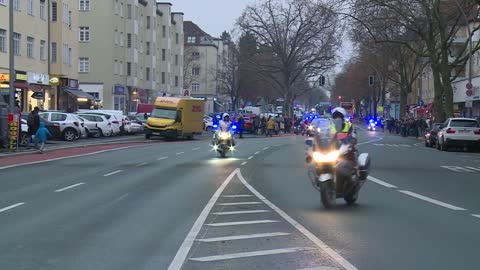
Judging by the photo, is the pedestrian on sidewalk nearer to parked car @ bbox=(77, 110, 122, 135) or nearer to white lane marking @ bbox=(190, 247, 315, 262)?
parked car @ bbox=(77, 110, 122, 135)

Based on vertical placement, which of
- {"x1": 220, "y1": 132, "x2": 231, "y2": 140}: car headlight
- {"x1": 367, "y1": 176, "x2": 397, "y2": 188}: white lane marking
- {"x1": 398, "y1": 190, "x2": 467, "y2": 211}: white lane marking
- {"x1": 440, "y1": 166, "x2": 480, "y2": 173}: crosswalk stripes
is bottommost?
{"x1": 440, "y1": 166, "x2": 480, "y2": 173}: crosswalk stripes

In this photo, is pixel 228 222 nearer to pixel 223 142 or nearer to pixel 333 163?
pixel 333 163

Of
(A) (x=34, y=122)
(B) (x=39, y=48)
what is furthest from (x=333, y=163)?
(B) (x=39, y=48)

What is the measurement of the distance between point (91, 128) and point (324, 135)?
3111cm

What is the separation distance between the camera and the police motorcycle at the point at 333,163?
11.0 m

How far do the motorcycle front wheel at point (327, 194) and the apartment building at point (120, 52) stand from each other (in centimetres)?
5553

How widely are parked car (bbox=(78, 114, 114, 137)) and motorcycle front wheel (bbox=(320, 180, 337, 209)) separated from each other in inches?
1213

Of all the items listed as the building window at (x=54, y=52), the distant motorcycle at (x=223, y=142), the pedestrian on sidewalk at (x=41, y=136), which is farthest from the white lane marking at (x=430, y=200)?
the building window at (x=54, y=52)

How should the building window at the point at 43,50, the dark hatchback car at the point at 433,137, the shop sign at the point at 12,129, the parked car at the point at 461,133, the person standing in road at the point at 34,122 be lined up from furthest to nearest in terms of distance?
the building window at the point at 43,50, the dark hatchback car at the point at 433,137, the parked car at the point at 461,133, the person standing in road at the point at 34,122, the shop sign at the point at 12,129

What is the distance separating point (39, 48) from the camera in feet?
158

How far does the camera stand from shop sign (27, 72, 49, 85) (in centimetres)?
4571

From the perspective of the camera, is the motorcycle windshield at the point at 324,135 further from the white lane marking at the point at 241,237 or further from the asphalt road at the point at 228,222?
the white lane marking at the point at 241,237

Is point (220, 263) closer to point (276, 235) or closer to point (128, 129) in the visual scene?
point (276, 235)


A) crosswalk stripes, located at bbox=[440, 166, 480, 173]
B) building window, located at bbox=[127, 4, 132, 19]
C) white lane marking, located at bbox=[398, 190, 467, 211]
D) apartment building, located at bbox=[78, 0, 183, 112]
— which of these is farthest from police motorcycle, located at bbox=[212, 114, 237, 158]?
building window, located at bbox=[127, 4, 132, 19]
